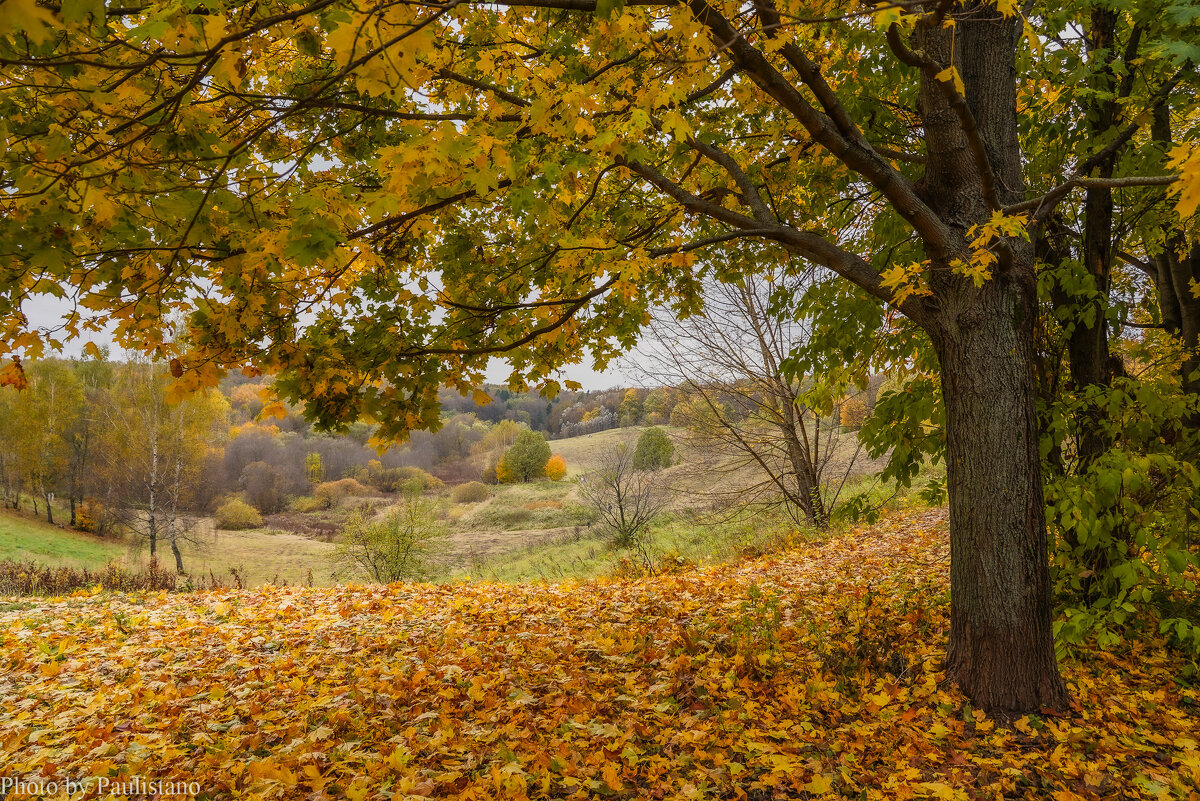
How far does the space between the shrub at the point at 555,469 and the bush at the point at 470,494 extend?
181 inches

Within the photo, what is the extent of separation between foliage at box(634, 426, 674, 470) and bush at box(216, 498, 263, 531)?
26141 mm

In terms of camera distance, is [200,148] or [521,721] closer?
[200,148]

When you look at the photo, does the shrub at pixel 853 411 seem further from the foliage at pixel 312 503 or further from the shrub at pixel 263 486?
the shrub at pixel 263 486

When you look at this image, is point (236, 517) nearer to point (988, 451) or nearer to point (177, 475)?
point (177, 475)

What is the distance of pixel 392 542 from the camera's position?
525 inches

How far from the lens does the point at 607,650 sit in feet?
14.3

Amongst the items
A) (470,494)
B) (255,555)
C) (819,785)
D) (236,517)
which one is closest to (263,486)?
(236,517)

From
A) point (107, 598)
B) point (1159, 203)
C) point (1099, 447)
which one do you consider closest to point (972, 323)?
point (1099, 447)

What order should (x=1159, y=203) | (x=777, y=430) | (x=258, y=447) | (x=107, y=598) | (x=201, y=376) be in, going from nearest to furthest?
1. (x=201, y=376)
2. (x=1159, y=203)
3. (x=107, y=598)
4. (x=777, y=430)
5. (x=258, y=447)

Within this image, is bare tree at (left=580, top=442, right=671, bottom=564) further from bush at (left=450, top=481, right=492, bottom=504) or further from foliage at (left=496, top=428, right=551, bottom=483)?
foliage at (left=496, top=428, right=551, bottom=483)

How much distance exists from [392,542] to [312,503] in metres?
31.6

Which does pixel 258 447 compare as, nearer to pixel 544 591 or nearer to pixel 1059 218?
pixel 544 591

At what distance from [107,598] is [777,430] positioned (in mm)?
10848

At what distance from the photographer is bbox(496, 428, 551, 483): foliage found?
4209cm
